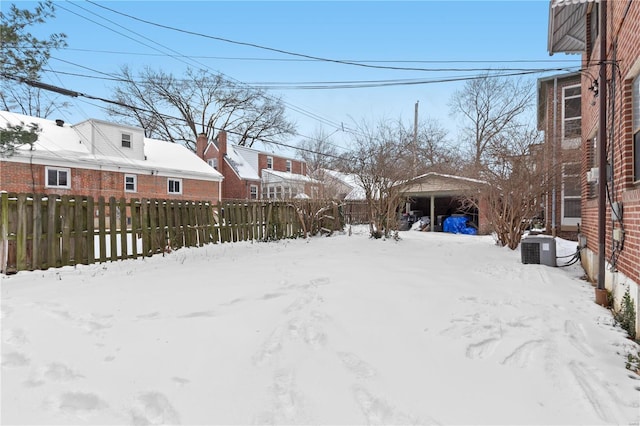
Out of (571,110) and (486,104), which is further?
(486,104)

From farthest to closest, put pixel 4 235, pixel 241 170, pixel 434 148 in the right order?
pixel 241 170
pixel 434 148
pixel 4 235

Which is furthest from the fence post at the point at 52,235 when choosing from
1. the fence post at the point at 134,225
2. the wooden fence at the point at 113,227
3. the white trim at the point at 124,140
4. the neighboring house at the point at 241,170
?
the neighboring house at the point at 241,170

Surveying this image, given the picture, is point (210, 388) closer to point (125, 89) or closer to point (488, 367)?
point (488, 367)

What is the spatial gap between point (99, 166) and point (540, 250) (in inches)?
787

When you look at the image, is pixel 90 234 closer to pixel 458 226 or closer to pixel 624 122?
pixel 624 122

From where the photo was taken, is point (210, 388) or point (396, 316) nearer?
point (210, 388)

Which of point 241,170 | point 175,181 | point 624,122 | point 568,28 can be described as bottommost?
point 624,122

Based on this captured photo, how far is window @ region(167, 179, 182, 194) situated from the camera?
836 inches

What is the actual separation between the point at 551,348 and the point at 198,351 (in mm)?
3122

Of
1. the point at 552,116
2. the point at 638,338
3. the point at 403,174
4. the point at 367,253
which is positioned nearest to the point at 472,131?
the point at 552,116

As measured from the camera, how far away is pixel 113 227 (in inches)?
263

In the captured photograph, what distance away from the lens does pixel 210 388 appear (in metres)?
2.36

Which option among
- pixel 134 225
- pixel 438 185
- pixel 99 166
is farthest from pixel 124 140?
pixel 438 185

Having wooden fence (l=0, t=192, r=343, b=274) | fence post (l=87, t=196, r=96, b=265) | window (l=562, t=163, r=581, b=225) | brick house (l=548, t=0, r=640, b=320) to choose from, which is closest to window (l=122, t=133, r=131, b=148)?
wooden fence (l=0, t=192, r=343, b=274)
